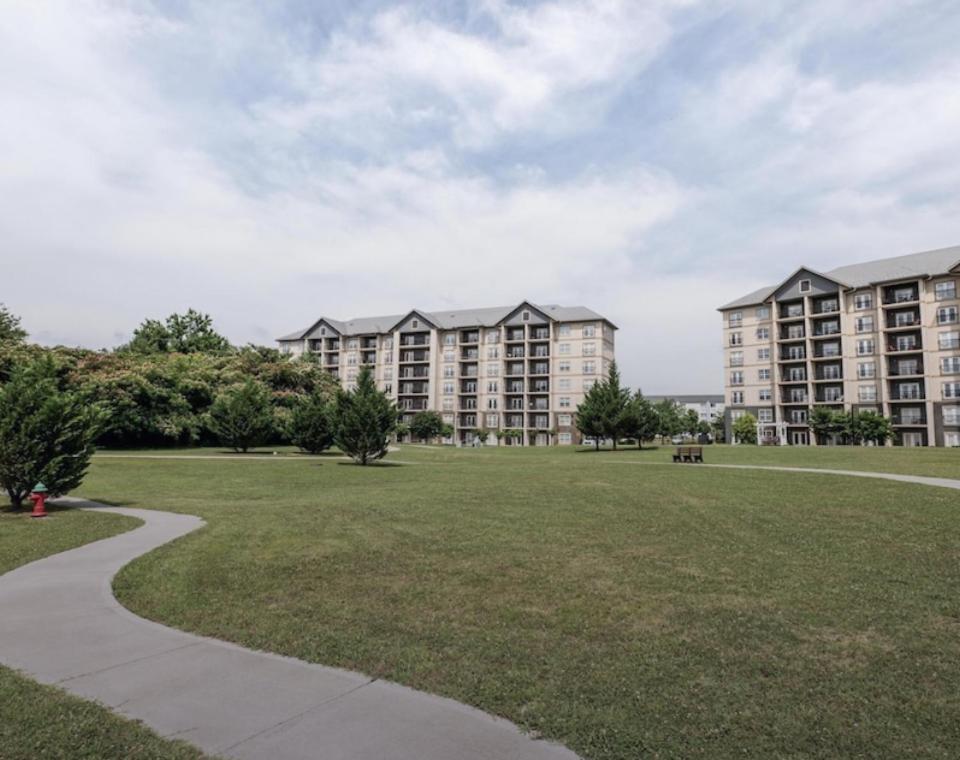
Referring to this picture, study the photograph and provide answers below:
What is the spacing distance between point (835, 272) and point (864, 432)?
2257 centimetres

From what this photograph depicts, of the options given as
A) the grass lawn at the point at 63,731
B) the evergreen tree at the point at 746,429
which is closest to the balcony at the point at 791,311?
the evergreen tree at the point at 746,429

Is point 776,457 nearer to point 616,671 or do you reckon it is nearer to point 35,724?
point 616,671

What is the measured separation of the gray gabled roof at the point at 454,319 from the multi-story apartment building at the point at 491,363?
17 cm

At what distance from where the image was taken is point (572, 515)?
13930 mm

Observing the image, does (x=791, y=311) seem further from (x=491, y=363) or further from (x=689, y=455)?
(x=689, y=455)

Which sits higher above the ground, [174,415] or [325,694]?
[174,415]

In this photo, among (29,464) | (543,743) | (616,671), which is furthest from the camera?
(29,464)

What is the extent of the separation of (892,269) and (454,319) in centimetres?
5574

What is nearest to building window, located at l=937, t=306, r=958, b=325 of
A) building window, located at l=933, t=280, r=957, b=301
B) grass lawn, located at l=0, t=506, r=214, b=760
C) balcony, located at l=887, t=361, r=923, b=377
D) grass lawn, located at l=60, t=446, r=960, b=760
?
building window, located at l=933, t=280, r=957, b=301

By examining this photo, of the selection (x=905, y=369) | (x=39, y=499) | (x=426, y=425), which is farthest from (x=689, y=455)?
(x=426, y=425)

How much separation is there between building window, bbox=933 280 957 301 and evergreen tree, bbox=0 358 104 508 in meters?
73.4

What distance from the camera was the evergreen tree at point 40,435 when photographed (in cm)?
1484

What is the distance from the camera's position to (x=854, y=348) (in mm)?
65375

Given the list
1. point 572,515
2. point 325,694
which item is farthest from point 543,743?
point 572,515
